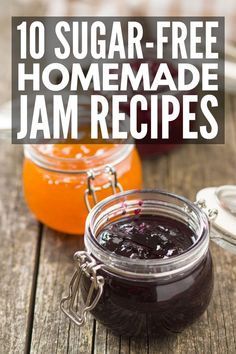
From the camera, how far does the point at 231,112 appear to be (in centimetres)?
209

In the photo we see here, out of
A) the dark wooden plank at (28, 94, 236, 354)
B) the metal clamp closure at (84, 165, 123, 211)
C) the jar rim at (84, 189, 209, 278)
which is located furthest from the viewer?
the metal clamp closure at (84, 165, 123, 211)

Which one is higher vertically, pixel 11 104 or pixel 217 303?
pixel 11 104

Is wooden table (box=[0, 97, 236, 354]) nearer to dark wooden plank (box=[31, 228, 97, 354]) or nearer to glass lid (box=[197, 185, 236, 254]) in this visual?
dark wooden plank (box=[31, 228, 97, 354])

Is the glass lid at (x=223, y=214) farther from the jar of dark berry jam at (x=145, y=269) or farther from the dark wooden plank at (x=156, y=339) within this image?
the dark wooden plank at (x=156, y=339)

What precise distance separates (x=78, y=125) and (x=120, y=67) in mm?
277

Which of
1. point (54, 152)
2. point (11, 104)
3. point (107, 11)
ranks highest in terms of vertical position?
point (107, 11)

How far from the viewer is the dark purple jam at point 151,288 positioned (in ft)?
4.06

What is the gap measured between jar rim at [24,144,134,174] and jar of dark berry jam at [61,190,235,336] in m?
0.20

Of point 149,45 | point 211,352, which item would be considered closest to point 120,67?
point 149,45

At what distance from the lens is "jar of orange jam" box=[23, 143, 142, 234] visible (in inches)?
62.0

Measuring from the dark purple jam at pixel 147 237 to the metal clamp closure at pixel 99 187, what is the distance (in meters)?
0.16

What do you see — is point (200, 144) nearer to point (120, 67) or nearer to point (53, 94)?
point (120, 67)

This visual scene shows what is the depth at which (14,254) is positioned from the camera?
5.33 ft

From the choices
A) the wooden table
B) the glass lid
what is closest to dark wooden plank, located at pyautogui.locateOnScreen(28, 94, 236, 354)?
the wooden table
